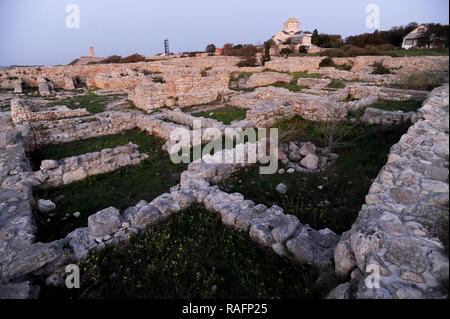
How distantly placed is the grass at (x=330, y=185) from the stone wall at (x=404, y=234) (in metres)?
1.18

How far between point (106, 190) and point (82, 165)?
4.73 ft

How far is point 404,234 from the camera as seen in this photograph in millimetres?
2578

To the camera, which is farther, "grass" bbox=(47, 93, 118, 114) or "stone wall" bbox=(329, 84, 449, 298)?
"grass" bbox=(47, 93, 118, 114)

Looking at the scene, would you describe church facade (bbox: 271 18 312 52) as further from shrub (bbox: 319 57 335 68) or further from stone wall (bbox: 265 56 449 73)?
stone wall (bbox: 265 56 449 73)

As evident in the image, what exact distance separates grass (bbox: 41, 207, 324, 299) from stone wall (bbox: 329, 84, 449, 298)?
662mm

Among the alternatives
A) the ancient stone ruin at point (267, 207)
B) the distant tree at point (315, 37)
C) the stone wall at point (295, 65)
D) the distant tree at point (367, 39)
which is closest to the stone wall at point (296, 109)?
the ancient stone ruin at point (267, 207)

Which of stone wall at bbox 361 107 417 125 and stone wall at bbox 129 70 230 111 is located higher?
stone wall at bbox 129 70 230 111

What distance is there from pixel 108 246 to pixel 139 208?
3.14 feet

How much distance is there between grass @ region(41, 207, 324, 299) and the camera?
123 inches

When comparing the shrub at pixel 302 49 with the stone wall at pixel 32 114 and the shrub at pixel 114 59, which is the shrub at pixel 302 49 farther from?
the stone wall at pixel 32 114

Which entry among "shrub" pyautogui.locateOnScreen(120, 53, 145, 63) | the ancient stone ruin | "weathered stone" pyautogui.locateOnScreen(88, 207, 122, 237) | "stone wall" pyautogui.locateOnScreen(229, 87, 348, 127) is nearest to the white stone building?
the ancient stone ruin

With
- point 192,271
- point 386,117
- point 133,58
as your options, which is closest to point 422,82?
point 386,117

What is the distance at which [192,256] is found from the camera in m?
3.71
